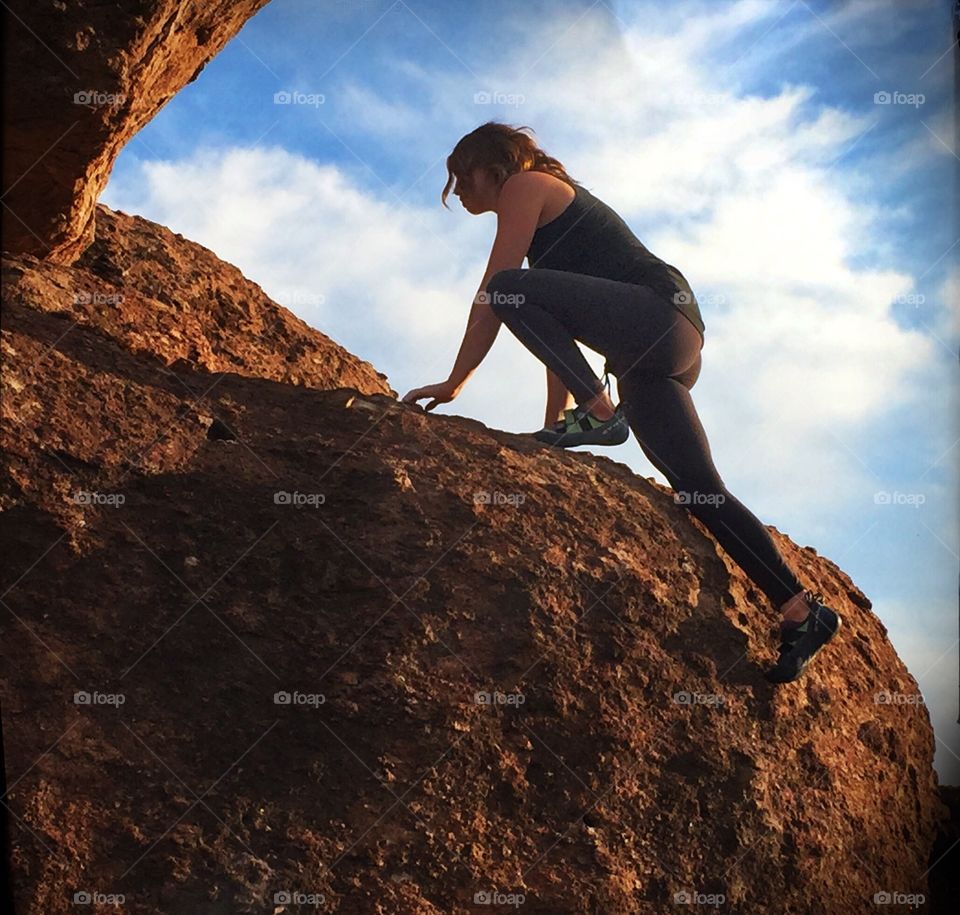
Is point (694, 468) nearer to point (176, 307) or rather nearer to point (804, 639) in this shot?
point (804, 639)

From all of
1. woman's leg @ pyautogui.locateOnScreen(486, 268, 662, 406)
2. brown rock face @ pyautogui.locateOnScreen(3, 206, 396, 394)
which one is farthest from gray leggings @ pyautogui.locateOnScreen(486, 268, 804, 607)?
brown rock face @ pyautogui.locateOnScreen(3, 206, 396, 394)

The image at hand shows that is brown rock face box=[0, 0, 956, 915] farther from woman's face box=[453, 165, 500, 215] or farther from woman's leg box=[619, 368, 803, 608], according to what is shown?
woman's face box=[453, 165, 500, 215]

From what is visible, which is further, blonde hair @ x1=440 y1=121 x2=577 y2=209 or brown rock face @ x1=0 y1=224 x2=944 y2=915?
blonde hair @ x1=440 y1=121 x2=577 y2=209

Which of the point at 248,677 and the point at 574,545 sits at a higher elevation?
the point at 574,545

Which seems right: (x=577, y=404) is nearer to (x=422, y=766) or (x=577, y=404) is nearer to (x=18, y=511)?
(x=422, y=766)

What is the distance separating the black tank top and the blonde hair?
0.17m

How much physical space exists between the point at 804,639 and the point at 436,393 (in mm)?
2270

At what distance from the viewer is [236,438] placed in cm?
537

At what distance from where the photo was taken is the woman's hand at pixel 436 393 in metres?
5.82

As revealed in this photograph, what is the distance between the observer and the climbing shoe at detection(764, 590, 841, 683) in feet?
18.2

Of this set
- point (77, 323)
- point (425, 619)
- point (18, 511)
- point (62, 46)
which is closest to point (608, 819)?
point (425, 619)

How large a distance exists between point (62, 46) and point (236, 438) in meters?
2.09

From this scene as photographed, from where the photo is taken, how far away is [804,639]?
5691 millimetres

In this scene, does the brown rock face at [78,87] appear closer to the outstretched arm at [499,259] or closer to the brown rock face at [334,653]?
the brown rock face at [334,653]
